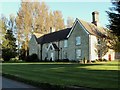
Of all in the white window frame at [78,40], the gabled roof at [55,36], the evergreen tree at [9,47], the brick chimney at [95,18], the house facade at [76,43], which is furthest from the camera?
the evergreen tree at [9,47]

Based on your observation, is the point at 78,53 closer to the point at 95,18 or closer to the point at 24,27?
the point at 95,18

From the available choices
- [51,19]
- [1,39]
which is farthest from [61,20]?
[1,39]

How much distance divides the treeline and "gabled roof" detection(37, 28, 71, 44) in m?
5.17

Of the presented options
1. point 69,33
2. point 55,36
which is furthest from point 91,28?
point 55,36

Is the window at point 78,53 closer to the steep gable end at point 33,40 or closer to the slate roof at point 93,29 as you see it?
the slate roof at point 93,29

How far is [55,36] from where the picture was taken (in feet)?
207

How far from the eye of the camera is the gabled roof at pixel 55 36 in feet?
Answer: 196

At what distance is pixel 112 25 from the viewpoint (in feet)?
71.1

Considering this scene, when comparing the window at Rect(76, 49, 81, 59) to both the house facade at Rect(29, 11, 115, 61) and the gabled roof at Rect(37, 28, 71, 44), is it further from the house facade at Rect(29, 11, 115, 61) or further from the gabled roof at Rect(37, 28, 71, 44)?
the gabled roof at Rect(37, 28, 71, 44)

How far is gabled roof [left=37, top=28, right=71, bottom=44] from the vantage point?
59.8 meters

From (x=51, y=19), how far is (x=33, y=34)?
10.3 meters

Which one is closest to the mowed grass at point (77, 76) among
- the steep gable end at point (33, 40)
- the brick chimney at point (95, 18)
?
the brick chimney at point (95, 18)

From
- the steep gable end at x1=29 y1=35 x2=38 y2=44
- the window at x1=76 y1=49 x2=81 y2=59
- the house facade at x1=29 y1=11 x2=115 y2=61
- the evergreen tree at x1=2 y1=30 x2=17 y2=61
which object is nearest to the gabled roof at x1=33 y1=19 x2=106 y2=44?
the house facade at x1=29 y1=11 x2=115 y2=61

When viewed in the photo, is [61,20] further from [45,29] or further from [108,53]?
[108,53]
